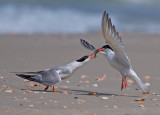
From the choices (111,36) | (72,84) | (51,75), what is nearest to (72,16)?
(72,84)

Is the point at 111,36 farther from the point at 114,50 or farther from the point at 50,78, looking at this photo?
the point at 50,78

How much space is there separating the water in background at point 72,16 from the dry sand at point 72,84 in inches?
141

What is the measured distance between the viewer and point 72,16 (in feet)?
61.2

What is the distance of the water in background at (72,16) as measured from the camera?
16625 millimetres

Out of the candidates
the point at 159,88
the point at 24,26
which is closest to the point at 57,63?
the point at 159,88

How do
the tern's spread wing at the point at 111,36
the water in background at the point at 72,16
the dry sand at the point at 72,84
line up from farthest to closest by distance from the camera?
1. the water in background at the point at 72,16
2. the tern's spread wing at the point at 111,36
3. the dry sand at the point at 72,84

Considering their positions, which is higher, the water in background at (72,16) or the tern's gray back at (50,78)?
the water in background at (72,16)

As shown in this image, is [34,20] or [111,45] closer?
[111,45]

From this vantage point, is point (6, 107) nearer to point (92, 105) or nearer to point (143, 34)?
point (92, 105)

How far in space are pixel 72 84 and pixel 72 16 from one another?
11897 mm

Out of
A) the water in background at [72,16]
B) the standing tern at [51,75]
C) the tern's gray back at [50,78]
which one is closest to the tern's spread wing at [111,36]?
the standing tern at [51,75]

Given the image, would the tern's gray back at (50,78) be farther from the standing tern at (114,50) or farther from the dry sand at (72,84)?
the standing tern at (114,50)

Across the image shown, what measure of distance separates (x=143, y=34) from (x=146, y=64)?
607 centimetres

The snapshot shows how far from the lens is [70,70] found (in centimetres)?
621
